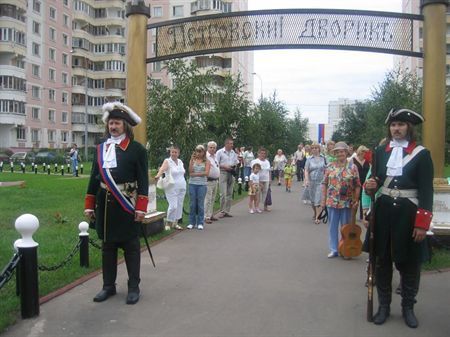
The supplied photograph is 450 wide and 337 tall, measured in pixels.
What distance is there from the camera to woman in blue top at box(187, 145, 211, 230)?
37.7 ft

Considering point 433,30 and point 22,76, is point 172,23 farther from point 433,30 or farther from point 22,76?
point 22,76

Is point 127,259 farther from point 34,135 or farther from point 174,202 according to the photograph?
point 34,135

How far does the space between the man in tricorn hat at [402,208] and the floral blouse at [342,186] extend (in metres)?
2.94

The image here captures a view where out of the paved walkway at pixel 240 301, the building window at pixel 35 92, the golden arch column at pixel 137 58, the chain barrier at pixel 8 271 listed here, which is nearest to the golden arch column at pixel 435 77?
the paved walkway at pixel 240 301

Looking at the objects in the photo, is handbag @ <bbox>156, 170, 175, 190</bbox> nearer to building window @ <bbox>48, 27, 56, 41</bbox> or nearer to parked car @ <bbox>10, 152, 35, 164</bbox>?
parked car @ <bbox>10, 152, 35, 164</bbox>

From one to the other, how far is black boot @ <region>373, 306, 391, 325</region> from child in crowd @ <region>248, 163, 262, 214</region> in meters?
9.29

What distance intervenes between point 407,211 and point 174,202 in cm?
658

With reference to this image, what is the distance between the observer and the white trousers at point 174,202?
11.0 m

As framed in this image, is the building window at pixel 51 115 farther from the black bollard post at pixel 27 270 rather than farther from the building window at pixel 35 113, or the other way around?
the black bollard post at pixel 27 270

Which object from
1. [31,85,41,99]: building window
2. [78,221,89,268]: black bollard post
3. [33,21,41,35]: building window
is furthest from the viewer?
[33,21,41,35]: building window

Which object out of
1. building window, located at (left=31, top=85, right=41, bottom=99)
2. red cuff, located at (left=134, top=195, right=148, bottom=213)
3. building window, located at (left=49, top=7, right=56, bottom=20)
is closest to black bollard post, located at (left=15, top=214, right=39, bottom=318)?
red cuff, located at (left=134, top=195, right=148, bottom=213)

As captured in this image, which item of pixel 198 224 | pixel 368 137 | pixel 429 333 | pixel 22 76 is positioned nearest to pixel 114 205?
pixel 429 333

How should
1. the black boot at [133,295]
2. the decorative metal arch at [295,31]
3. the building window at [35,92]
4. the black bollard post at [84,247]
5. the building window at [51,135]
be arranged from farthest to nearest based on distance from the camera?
1. the building window at [51,135]
2. the building window at [35,92]
3. the decorative metal arch at [295,31]
4. the black bollard post at [84,247]
5. the black boot at [133,295]

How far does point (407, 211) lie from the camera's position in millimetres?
5105
